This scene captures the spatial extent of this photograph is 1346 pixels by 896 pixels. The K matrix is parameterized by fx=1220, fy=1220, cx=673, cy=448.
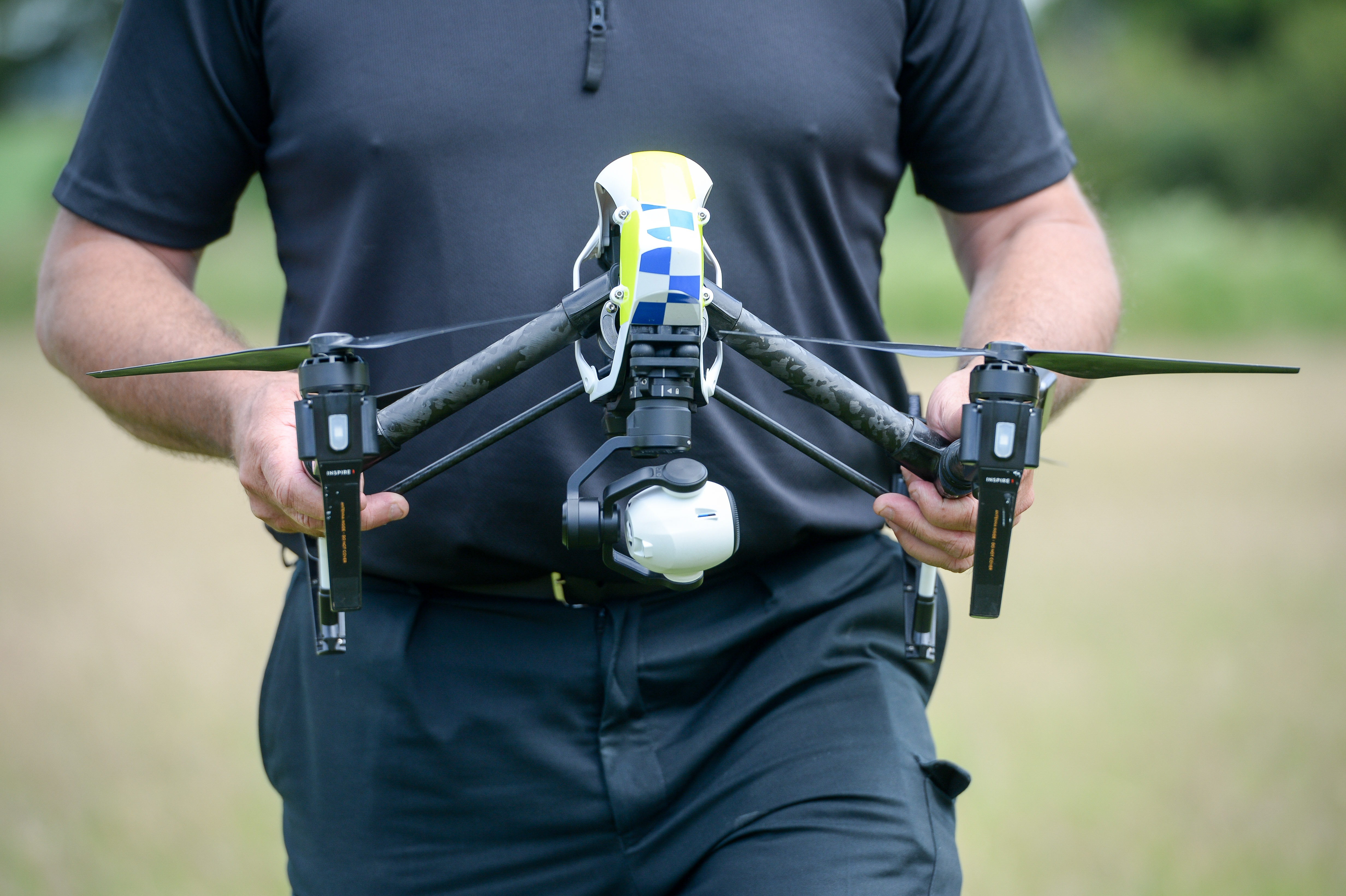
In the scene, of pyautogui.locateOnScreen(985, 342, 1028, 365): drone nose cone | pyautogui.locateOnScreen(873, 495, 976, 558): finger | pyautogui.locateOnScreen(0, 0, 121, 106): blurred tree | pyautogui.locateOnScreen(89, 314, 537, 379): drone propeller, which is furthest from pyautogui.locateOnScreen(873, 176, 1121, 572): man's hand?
pyautogui.locateOnScreen(0, 0, 121, 106): blurred tree

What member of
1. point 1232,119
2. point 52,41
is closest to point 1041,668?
point 1232,119

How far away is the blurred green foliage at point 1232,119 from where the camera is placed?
32781 millimetres

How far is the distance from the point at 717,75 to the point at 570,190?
0.30 metres

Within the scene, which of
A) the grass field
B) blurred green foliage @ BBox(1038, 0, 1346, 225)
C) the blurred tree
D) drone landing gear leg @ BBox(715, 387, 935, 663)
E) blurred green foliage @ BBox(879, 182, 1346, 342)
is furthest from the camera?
the blurred tree

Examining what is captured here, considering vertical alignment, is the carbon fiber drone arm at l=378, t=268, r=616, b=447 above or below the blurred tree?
below

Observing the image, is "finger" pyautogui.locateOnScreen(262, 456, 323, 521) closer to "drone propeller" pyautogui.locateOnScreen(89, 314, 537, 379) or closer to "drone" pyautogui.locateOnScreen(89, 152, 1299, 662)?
"drone" pyautogui.locateOnScreen(89, 152, 1299, 662)

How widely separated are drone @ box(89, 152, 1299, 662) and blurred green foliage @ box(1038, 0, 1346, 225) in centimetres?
2966

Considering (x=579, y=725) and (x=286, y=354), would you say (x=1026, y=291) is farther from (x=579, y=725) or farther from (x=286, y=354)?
(x=286, y=354)

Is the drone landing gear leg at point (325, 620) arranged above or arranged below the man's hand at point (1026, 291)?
below

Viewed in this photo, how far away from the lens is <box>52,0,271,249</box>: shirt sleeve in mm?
1996

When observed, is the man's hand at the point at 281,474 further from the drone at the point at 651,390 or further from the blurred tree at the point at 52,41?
the blurred tree at the point at 52,41

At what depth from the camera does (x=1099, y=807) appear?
15.4ft

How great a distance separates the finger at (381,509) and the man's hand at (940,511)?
0.62 m

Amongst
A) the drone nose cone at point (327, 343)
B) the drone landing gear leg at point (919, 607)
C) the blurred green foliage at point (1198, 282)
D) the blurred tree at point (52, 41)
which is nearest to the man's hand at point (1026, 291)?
the drone landing gear leg at point (919, 607)
